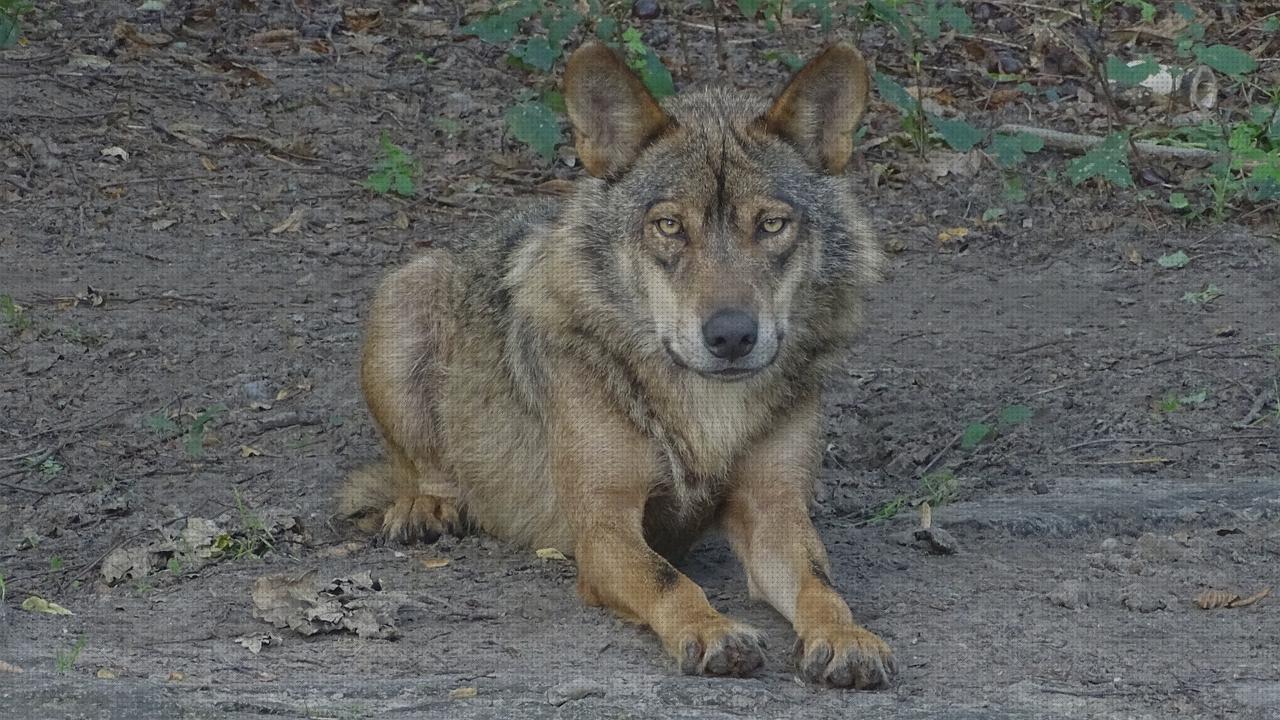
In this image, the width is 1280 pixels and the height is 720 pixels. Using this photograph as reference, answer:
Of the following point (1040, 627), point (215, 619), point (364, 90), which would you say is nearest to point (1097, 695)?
point (1040, 627)

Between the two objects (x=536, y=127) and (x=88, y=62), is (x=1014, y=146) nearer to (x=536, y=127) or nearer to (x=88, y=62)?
(x=536, y=127)

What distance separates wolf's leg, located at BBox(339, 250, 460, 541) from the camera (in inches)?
268

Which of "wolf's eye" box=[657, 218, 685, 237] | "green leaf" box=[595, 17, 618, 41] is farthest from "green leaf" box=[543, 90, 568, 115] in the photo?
"wolf's eye" box=[657, 218, 685, 237]

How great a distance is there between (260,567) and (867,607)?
2.18 metres

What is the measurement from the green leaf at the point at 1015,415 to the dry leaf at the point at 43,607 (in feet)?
13.2

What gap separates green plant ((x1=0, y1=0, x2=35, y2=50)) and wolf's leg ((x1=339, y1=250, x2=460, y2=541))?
427cm

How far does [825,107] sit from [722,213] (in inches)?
27.8

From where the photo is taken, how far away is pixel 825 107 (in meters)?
5.69

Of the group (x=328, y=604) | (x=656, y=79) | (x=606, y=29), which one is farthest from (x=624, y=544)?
(x=606, y=29)

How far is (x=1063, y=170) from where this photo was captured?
397 inches

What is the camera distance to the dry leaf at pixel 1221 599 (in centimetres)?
509

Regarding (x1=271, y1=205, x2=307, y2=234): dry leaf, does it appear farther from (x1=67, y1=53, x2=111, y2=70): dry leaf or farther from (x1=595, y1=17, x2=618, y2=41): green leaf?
(x1=67, y1=53, x2=111, y2=70): dry leaf

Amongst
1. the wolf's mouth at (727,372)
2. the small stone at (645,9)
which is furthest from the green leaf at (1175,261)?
the wolf's mouth at (727,372)

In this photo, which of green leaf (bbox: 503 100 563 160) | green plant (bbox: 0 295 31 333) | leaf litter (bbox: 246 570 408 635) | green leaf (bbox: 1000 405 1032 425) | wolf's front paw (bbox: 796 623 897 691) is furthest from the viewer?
green leaf (bbox: 503 100 563 160)
